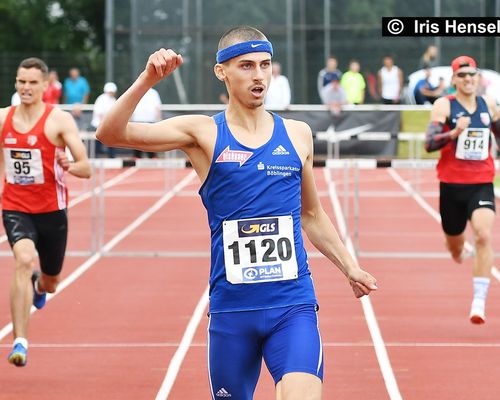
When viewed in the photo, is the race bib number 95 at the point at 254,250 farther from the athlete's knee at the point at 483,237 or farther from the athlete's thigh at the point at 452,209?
the athlete's thigh at the point at 452,209

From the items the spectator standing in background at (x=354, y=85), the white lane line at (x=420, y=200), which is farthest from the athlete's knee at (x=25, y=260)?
the spectator standing in background at (x=354, y=85)

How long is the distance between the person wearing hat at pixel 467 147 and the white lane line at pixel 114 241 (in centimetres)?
375

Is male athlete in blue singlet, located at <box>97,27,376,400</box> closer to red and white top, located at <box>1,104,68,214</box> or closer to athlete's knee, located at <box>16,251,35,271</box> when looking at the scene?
athlete's knee, located at <box>16,251,35,271</box>

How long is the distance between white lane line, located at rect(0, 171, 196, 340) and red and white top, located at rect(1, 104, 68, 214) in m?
1.35

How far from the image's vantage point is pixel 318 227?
611cm

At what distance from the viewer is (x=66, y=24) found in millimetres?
51531

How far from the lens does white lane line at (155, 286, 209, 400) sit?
28.0 ft

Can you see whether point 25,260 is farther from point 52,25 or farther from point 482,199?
point 52,25

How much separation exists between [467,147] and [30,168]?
3571 mm

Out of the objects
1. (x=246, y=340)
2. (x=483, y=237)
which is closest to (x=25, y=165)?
(x=483, y=237)

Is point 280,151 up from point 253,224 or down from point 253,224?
up

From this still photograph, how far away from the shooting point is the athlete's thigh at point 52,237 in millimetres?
9711

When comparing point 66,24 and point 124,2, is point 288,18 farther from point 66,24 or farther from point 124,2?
point 66,24

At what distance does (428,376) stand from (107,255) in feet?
24.0
